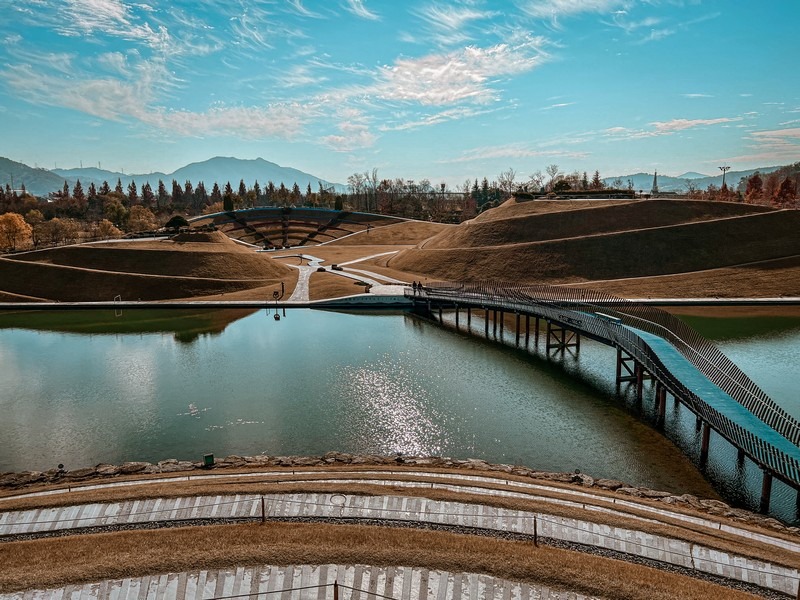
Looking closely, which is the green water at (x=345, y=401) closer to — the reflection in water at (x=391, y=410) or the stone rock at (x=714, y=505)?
the reflection in water at (x=391, y=410)

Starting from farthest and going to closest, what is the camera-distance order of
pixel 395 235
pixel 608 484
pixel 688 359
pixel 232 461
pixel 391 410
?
pixel 395 235 → pixel 688 359 → pixel 391 410 → pixel 232 461 → pixel 608 484

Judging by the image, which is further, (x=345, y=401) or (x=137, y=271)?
(x=137, y=271)

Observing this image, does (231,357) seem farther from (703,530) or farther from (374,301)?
(703,530)

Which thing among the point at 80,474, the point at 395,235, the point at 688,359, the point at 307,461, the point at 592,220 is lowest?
the point at 307,461

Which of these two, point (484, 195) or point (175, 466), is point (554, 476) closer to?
point (175, 466)

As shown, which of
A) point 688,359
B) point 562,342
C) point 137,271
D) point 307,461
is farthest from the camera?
point 137,271

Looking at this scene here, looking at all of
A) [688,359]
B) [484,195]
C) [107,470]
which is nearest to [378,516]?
[107,470]

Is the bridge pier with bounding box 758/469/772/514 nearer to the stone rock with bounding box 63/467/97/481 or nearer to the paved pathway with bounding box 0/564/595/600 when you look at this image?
the paved pathway with bounding box 0/564/595/600
